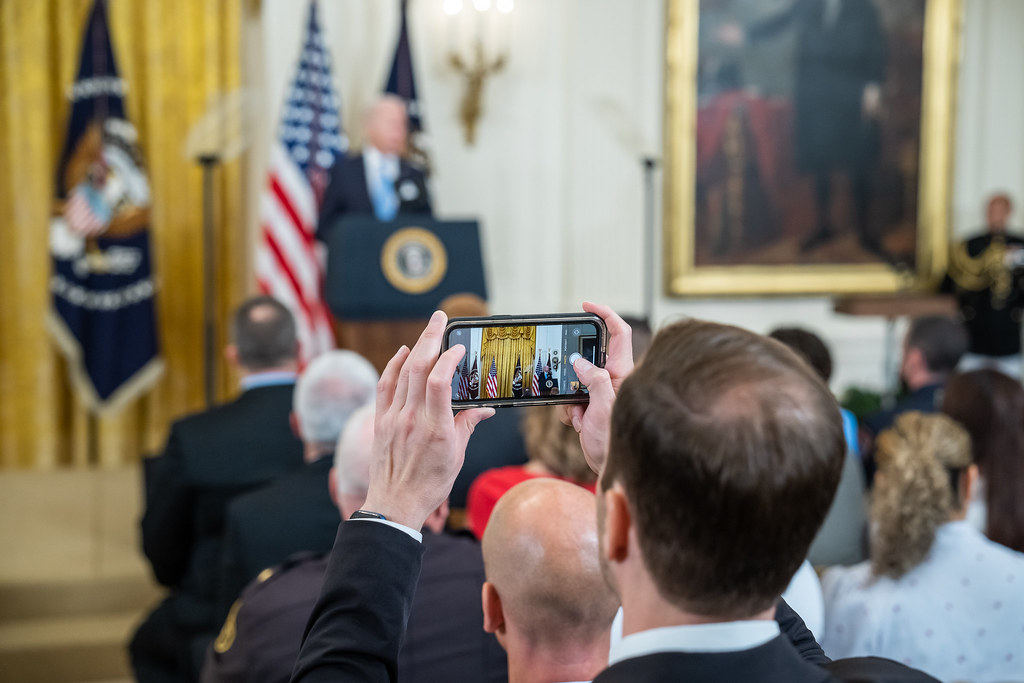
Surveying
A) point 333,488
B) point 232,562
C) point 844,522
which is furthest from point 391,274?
point 333,488

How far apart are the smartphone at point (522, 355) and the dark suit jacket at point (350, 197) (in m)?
4.97

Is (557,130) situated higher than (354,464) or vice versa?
(557,130)

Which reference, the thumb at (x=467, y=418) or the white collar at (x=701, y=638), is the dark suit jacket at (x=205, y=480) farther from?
the white collar at (x=701, y=638)

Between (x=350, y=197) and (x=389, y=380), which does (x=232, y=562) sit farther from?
(x=350, y=197)

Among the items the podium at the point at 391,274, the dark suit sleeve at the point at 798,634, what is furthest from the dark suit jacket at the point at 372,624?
the podium at the point at 391,274

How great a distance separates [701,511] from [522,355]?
0.30 meters

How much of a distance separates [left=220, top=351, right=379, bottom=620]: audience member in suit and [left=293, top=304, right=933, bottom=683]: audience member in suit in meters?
1.74

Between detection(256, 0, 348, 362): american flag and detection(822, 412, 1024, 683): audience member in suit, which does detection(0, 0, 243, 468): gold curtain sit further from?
detection(822, 412, 1024, 683): audience member in suit

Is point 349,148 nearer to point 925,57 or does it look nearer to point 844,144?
point 844,144

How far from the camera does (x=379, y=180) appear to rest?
6.09 metres

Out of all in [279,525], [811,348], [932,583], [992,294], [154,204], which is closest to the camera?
[932,583]

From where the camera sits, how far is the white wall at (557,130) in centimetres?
669

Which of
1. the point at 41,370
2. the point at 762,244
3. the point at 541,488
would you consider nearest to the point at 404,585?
the point at 541,488

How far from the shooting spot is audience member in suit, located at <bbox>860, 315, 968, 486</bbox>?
4.10 meters
